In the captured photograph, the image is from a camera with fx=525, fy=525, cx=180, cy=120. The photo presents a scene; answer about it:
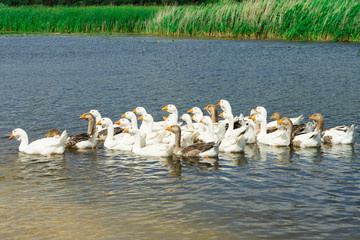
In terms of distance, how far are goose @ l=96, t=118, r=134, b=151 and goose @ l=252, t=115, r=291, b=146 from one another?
3.41m

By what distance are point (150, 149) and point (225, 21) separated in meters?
29.1

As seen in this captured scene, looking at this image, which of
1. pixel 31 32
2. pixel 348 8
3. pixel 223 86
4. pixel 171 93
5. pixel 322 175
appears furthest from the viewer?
pixel 31 32

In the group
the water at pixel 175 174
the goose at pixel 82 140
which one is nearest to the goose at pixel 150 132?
the water at pixel 175 174

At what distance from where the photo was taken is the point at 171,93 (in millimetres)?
20016

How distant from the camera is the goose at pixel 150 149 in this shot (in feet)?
39.9

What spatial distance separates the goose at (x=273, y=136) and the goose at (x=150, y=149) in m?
2.70

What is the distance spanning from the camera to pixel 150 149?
12.3 m

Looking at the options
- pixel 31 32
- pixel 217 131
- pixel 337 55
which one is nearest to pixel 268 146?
pixel 217 131

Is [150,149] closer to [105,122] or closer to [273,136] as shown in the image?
[105,122]

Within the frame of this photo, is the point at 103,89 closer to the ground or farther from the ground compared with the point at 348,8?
closer to the ground

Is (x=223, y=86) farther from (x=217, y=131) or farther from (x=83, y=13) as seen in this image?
(x=83, y=13)

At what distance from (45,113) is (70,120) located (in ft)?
3.82

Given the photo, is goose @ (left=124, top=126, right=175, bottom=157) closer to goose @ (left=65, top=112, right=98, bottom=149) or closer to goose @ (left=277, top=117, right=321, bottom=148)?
goose @ (left=65, top=112, right=98, bottom=149)

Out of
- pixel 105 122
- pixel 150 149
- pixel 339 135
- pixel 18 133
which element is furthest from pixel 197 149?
pixel 18 133
